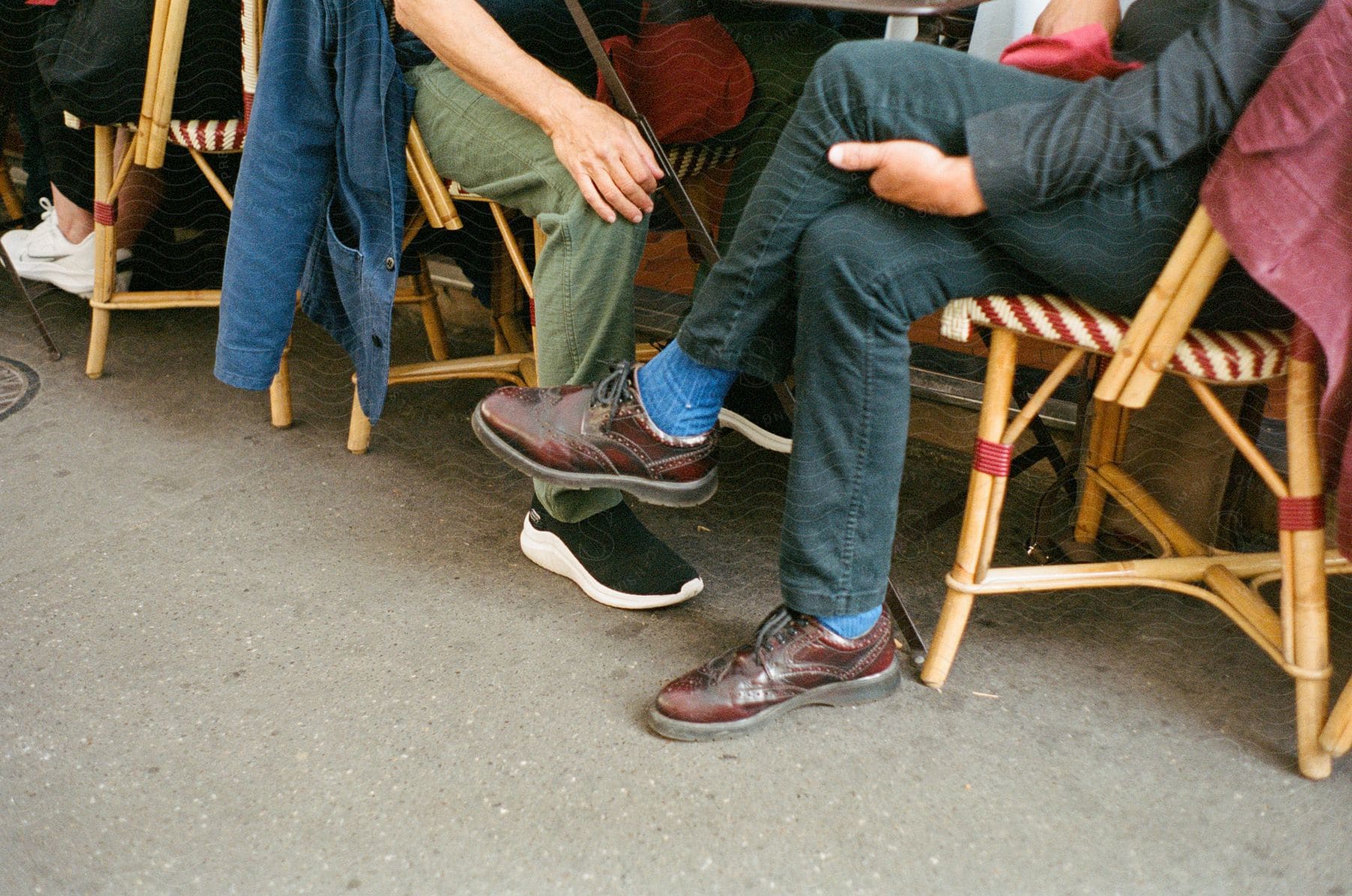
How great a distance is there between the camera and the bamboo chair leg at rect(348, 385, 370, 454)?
1.79 meters

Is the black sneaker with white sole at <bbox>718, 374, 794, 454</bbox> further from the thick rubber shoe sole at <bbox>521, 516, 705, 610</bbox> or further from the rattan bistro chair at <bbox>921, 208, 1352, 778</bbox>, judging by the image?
the rattan bistro chair at <bbox>921, 208, 1352, 778</bbox>

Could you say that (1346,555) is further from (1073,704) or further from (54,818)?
(54,818)

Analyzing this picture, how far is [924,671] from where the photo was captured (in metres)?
1.28

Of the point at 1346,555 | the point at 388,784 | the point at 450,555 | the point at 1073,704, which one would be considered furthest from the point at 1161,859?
the point at 450,555

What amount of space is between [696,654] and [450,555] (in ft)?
1.38

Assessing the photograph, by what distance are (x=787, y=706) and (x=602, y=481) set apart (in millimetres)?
341

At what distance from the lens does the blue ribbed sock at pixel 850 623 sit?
1.21 m

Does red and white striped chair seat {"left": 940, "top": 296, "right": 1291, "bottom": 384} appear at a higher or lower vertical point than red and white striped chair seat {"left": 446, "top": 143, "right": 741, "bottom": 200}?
higher

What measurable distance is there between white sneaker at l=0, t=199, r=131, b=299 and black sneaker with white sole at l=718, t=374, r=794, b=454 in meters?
1.36

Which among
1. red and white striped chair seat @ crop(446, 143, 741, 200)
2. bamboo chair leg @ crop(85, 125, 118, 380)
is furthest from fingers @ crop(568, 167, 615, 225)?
bamboo chair leg @ crop(85, 125, 118, 380)

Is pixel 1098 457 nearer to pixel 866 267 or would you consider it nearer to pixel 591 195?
pixel 866 267

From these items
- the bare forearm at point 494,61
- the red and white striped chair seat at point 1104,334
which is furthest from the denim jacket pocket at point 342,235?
the red and white striped chair seat at point 1104,334

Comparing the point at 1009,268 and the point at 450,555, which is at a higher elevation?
the point at 1009,268

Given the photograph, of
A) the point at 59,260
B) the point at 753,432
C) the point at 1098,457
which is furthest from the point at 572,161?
the point at 59,260
